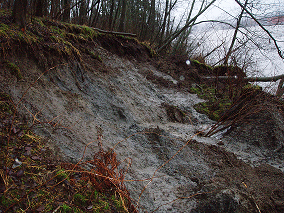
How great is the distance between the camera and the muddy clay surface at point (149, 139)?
1996 millimetres

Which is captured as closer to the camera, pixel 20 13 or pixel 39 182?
pixel 39 182

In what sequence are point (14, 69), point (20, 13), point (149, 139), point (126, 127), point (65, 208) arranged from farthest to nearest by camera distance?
1. point (126, 127)
2. point (149, 139)
3. point (20, 13)
4. point (14, 69)
5. point (65, 208)

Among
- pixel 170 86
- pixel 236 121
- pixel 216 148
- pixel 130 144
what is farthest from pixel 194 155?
pixel 170 86

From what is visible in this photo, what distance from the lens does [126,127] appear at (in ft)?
11.9

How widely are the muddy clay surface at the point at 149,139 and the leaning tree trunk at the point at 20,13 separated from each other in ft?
2.47

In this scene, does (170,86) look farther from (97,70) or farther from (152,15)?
(152,15)

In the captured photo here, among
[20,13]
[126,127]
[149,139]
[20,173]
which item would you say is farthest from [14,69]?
[149,139]

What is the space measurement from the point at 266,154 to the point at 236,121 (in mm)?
898

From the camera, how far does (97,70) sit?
15.1ft

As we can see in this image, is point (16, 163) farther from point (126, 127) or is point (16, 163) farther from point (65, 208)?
point (126, 127)

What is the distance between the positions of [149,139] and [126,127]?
22.3 inches

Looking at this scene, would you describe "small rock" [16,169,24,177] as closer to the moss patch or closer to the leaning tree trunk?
the moss patch

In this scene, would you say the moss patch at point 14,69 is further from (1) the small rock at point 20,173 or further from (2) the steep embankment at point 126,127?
(1) the small rock at point 20,173

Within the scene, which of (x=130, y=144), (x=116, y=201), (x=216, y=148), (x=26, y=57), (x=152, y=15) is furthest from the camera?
(x=152, y=15)
